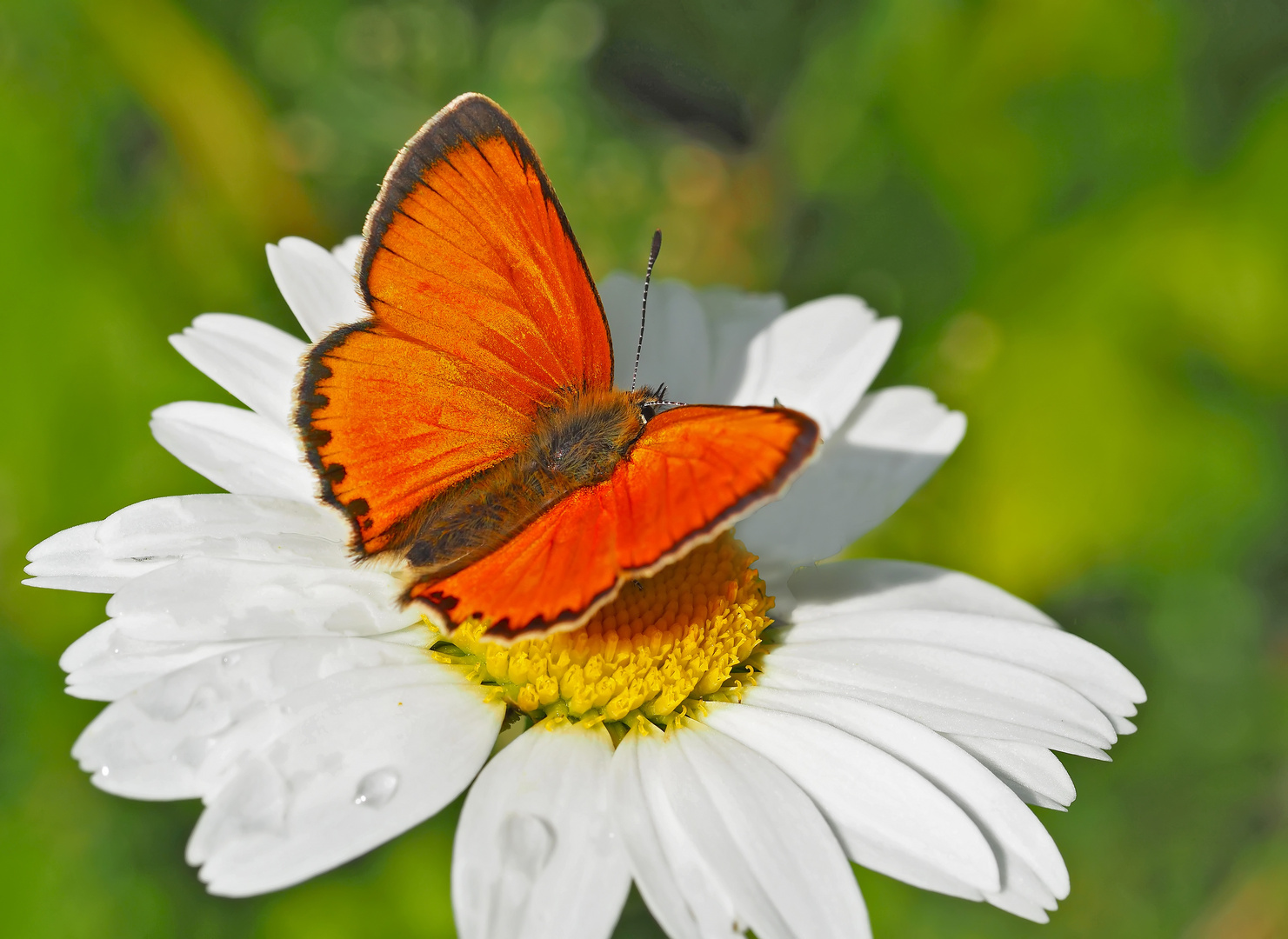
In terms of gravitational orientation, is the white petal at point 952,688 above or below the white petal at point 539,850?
above

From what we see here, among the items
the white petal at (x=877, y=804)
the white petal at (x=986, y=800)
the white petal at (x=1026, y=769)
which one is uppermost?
the white petal at (x=1026, y=769)

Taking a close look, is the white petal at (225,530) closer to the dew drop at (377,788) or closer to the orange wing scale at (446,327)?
the orange wing scale at (446,327)

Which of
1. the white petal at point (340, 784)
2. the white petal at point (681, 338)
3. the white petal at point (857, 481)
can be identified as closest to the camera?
the white petal at point (340, 784)

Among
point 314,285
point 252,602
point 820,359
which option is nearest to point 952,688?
point 820,359

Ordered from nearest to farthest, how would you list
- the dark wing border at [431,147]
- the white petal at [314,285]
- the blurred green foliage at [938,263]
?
the dark wing border at [431,147] → the white petal at [314,285] → the blurred green foliage at [938,263]

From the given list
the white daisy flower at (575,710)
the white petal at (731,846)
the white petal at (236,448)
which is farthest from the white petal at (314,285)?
the white petal at (731,846)

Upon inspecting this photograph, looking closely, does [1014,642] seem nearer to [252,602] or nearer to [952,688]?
[952,688]
